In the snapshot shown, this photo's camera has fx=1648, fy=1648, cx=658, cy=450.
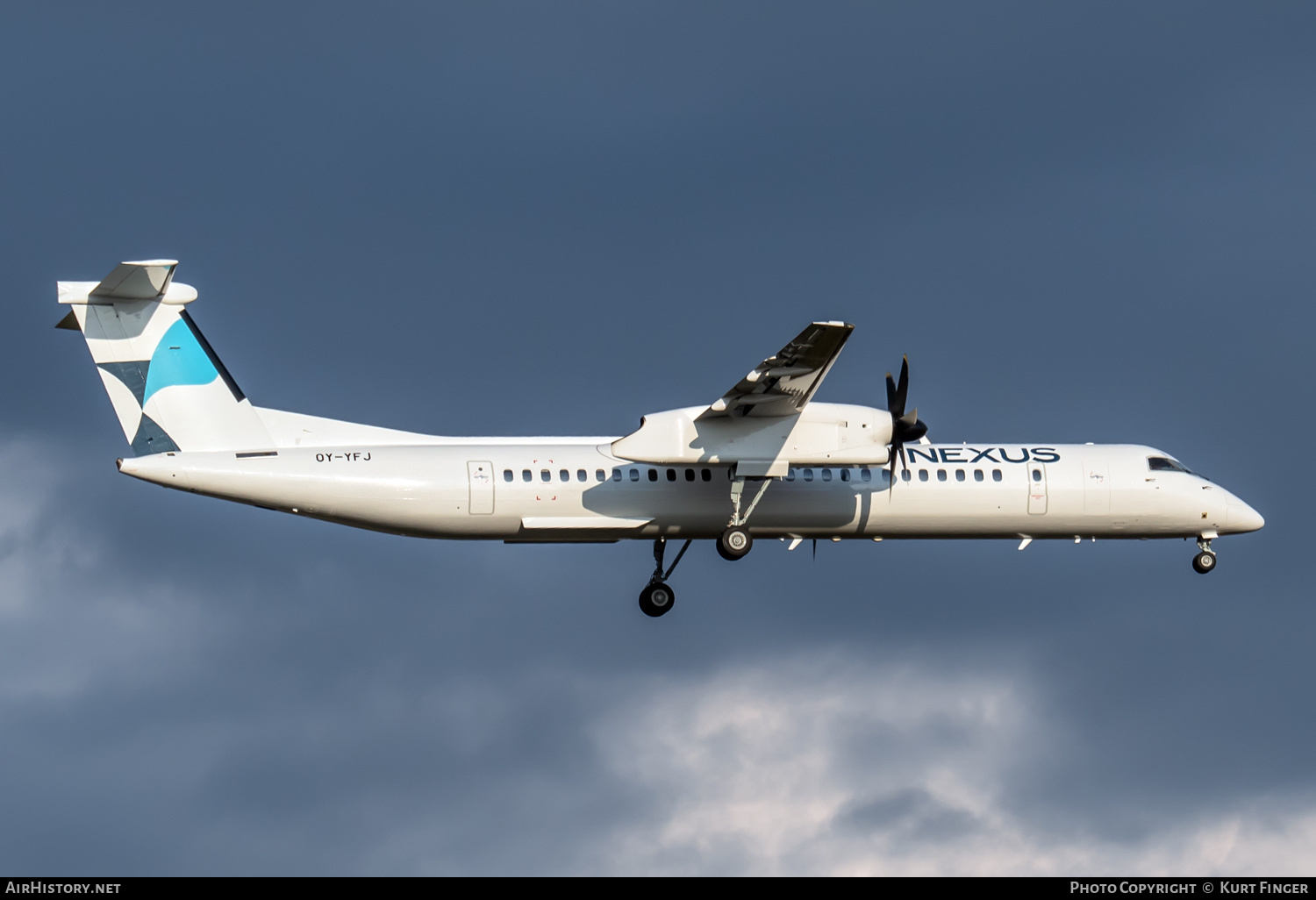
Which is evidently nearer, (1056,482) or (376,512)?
(376,512)

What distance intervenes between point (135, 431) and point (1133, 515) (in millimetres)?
19329

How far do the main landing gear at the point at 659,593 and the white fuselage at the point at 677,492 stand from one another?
1513mm

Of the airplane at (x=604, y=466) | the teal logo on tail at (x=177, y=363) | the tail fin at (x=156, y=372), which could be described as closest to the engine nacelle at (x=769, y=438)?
the airplane at (x=604, y=466)

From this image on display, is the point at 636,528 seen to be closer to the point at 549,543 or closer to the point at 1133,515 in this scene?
the point at 549,543

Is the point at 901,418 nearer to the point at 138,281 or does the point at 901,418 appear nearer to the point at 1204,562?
the point at 1204,562

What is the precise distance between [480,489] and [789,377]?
232 inches

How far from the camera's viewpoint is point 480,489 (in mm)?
29656

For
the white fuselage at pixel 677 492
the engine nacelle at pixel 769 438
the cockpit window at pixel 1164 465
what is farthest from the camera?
the cockpit window at pixel 1164 465

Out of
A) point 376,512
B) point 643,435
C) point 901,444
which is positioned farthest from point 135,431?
point 901,444

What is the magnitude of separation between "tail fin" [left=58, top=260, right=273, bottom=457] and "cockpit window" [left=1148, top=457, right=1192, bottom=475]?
1749cm

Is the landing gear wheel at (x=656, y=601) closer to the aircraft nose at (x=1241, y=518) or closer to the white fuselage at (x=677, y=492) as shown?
the white fuselage at (x=677, y=492)

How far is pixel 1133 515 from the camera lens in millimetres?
33250

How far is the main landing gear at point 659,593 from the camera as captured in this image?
107 feet
